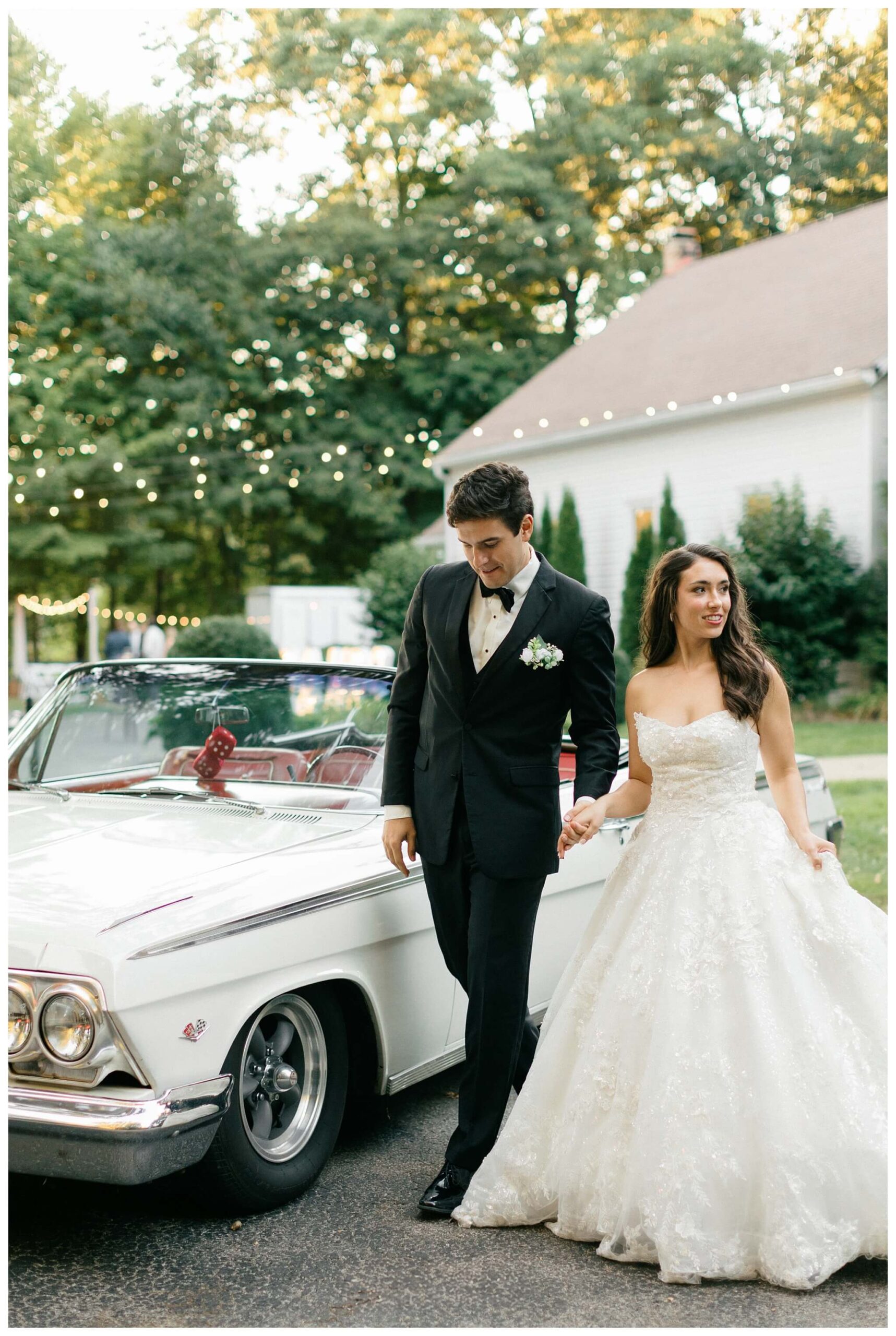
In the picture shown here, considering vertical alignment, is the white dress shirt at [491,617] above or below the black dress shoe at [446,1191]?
above

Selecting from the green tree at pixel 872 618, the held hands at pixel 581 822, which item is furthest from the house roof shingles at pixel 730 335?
the held hands at pixel 581 822

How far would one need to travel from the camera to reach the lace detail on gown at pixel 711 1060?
10.8ft

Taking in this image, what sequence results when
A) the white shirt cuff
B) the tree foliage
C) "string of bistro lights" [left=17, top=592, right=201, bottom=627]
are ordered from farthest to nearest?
"string of bistro lights" [left=17, top=592, right=201, bottom=627], the tree foliage, the white shirt cuff

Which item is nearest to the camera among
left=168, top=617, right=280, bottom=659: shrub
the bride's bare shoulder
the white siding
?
the bride's bare shoulder

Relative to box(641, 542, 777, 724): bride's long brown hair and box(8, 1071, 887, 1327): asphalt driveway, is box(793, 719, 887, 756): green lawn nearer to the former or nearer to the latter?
box(641, 542, 777, 724): bride's long brown hair

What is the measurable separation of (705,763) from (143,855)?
1688mm

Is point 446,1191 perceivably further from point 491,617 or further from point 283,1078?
point 491,617

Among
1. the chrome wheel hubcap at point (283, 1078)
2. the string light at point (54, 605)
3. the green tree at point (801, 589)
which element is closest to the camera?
the chrome wheel hubcap at point (283, 1078)

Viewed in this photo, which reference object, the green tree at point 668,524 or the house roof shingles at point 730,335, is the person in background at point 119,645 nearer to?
the house roof shingles at point 730,335

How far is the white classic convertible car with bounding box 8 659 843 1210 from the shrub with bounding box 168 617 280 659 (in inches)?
569

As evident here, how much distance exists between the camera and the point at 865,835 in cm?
969

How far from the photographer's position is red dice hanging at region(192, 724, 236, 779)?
489 centimetres

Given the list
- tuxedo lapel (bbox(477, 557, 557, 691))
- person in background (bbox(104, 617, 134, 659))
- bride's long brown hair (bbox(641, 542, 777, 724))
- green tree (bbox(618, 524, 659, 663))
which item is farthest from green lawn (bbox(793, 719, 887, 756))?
person in background (bbox(104, 617, 134, 659))

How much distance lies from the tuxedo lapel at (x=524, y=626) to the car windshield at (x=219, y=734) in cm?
95
